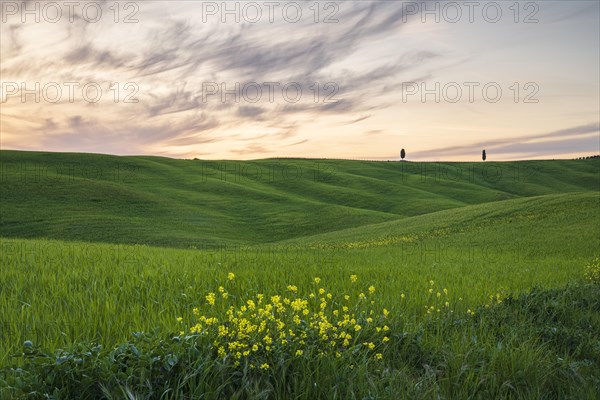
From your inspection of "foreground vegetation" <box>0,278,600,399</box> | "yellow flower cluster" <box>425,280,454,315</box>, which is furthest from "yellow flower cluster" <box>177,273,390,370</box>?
"yellow flower cluster" <box>425,280,454,315</box>

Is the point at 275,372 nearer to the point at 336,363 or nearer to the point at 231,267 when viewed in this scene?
the point at 336,363

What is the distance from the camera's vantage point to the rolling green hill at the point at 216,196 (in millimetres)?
43688

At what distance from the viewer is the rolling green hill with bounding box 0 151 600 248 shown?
43.7 metres

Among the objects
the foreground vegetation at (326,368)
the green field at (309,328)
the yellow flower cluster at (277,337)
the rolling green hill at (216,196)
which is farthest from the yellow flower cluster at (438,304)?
the rolling green hill at (216,196)

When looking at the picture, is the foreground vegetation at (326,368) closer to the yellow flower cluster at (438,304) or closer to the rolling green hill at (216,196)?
the yellow flower cluster at (438,304)

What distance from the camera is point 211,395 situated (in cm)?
417

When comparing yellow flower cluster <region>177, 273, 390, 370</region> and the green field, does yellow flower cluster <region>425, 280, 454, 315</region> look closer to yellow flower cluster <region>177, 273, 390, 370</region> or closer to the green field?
the green field

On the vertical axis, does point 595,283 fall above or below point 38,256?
below

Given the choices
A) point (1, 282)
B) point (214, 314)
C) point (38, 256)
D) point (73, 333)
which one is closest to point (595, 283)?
point (214, 314)

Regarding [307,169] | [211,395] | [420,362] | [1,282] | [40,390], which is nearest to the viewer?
[40,390]

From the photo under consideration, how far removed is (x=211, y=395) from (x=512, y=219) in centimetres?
3275

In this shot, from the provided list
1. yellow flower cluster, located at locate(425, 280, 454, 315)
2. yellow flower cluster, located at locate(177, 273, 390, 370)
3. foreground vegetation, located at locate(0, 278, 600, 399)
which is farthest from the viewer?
yellow flower cluster, located at locate(425, 280, 454, 315)

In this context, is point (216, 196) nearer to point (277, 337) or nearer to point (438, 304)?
point (438, 304)

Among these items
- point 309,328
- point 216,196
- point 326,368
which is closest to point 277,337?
point 309,328
